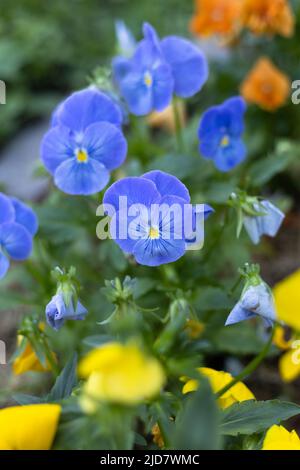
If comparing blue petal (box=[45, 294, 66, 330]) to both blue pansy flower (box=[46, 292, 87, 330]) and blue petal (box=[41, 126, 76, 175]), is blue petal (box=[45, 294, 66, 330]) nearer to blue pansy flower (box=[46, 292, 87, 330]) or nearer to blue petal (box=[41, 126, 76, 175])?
blue pansy flower (box=[46, 292, 87, 330])

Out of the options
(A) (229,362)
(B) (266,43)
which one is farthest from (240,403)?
(B) (266,43)

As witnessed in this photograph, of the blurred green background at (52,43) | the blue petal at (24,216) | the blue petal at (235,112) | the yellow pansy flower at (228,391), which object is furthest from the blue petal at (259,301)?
the blurred green background at (52,43)

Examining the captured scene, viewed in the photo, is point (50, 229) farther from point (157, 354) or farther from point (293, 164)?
point (293, 164)

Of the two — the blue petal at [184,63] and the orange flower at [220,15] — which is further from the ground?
the orange flower at [220,15]

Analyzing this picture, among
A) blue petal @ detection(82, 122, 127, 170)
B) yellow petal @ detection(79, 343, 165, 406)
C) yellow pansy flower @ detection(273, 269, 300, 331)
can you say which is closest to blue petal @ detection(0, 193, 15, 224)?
blue petal @ detection(82, 122, 127, 170)

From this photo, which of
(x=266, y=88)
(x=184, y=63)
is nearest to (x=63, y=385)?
(x=184, y=63)

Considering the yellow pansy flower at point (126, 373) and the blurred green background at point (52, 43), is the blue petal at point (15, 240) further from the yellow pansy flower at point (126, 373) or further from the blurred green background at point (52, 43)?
the blurred green background at point (52, 43)
